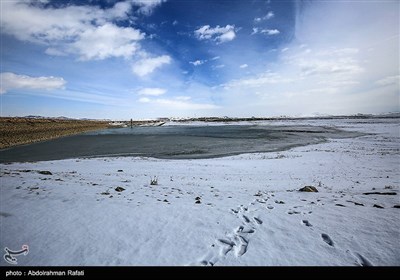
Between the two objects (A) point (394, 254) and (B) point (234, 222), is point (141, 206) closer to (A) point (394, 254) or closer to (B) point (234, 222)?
(B) point (234, 222)

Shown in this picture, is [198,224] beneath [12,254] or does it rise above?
beneath

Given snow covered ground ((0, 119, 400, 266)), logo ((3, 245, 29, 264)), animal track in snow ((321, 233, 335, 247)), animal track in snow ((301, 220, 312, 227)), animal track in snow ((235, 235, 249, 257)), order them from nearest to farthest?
1. logo ((3, 245, 29, 264))
2. snow covered ground ((0, 119, 400, 266))
3. animal track in snow ((235, 235, 249, 257))
4. animal track in snow ((321, 233, 335, 247))
5. animal track in snow ((301, 220, 312, 227))

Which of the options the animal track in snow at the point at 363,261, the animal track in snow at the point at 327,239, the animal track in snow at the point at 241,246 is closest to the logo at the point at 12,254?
the animal track in snow at the point at 241,246

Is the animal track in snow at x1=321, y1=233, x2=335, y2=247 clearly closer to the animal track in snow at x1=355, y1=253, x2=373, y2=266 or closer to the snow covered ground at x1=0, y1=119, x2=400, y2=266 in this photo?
the snow covered ground at x1=0, y1=119, x2=400, y2=266

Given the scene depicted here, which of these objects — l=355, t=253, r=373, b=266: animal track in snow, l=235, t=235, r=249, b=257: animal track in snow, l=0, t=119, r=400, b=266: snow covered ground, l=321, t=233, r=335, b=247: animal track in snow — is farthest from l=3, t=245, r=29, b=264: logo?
l=355, t=253, r=373, b=266: animal track in snow

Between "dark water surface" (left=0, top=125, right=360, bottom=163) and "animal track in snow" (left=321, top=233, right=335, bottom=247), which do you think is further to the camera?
"dark water surface" (left=0, top=125, right=360, bottom=163)

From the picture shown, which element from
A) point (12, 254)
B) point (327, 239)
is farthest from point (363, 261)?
point (12, 254)

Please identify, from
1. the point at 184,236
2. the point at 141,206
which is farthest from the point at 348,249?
the point at 141,206

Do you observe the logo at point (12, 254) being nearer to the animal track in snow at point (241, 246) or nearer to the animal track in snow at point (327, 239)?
the animal track in snow at point (241, 246)

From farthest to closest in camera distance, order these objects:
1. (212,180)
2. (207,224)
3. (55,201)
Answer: (212,180) → (55,201) → (207,224)

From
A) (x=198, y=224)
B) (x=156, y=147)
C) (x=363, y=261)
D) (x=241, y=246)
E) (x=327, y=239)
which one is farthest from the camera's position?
(x=156, y=147)

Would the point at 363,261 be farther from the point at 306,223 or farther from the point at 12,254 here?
the point at 12,254
